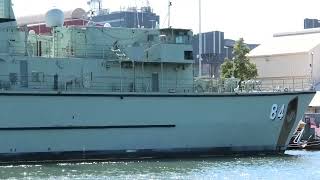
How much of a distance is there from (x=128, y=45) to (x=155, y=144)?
14.4ft

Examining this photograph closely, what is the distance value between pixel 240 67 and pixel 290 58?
9.04m

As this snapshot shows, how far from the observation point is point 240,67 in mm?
48562

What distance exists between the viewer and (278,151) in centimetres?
3042

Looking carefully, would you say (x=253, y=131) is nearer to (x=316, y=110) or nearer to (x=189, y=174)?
(x=189, y=174)

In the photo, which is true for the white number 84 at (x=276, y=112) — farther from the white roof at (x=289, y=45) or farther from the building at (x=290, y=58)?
the white roof at (x=289, y=45)

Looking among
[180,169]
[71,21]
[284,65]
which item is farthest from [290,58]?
[180,169]

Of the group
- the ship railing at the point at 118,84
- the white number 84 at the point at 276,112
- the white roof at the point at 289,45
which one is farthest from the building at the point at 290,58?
the ship railing at the point at 118,84

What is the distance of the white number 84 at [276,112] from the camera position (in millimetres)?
29469

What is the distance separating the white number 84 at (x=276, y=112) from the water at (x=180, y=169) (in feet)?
7.27

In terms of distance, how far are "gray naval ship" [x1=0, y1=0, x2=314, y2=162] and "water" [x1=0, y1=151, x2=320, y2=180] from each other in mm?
899

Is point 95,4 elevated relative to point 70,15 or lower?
elevated

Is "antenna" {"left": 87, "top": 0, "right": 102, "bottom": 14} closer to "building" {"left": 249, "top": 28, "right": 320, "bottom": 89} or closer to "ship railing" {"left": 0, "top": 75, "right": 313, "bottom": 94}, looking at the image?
"ship railing" {"left": 0, "top": 75, "right": 313, "bottom": 94}

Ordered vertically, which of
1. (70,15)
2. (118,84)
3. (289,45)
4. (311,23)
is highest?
(311,23)

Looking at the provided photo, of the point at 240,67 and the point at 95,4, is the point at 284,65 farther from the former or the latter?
the point at 95,4
